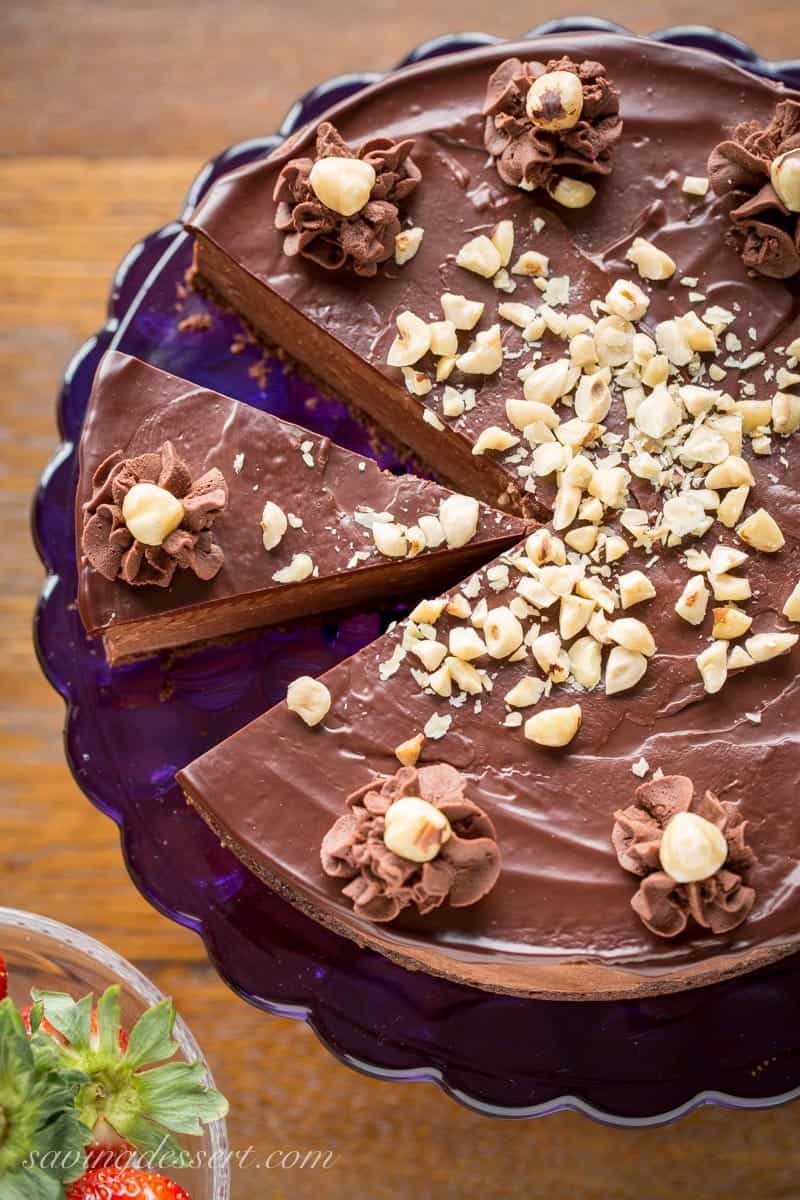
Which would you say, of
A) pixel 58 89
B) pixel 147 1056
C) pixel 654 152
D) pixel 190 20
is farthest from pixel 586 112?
pixel 147 1056

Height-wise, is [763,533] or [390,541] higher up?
[763,533]

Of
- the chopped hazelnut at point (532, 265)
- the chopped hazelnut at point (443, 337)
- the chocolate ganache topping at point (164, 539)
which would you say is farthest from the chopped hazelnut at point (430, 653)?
the chopped hazelnut at point (532, 265)

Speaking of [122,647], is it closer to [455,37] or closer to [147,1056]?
[147,1056]

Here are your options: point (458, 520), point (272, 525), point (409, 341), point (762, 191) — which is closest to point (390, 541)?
point (458, 520)

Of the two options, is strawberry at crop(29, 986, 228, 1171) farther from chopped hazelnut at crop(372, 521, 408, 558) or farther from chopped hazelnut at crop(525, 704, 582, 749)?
chopped hazelnut at crop(372, 521, 408, 558)

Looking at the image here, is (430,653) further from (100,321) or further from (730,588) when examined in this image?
(100,321)

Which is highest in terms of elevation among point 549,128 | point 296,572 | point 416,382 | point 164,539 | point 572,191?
point 549,128

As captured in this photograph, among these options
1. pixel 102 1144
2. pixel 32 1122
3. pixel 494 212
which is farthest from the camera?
pixel 494 212

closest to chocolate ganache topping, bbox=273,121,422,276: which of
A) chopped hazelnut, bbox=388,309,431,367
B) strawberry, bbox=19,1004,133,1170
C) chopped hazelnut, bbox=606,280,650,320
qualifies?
chopped hazelnut, bbox=388,309,431,367

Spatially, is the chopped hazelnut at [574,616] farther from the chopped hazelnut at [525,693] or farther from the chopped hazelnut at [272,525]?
the chopped hazelnut at [272,525]
